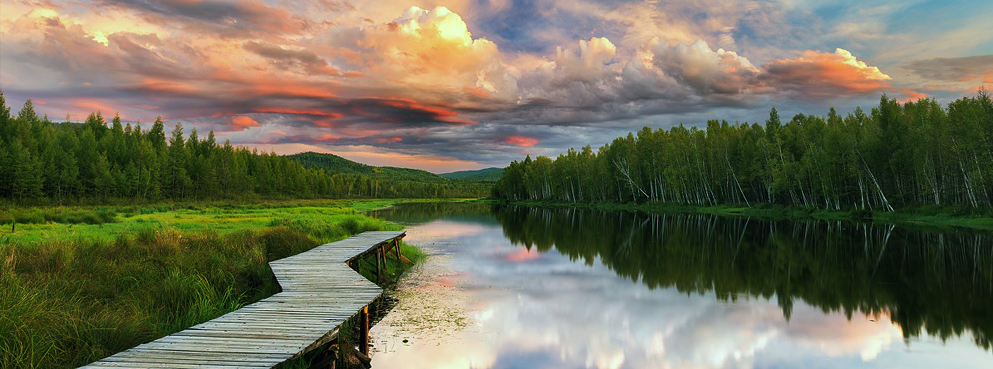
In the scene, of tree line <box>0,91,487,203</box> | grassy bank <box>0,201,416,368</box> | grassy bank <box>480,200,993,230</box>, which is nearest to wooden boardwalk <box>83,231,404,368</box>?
grassy bank <box>0,201,416,368</box>

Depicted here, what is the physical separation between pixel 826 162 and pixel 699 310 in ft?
163

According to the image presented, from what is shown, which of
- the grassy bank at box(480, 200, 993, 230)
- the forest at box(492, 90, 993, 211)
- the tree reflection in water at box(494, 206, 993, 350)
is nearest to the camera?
the tree reflection in water at box(494, 206, 993, 350)

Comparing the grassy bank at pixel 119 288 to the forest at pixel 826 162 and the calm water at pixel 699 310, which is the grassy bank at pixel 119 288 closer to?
the calm water at pixel 699 310

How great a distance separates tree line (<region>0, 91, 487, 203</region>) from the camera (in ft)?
217

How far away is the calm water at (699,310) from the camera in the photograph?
10242 mm

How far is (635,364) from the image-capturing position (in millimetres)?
10023

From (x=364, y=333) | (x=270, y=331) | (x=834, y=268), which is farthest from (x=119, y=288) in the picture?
(x=834, y=268)

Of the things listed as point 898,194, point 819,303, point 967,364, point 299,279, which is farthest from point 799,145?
point 299,279

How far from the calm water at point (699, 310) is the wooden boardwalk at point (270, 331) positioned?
141 centimetres

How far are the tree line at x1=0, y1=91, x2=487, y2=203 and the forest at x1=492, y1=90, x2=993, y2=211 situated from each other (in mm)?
77777

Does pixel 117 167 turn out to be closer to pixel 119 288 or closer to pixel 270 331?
pixel 119 288

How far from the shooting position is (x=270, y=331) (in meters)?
7.48

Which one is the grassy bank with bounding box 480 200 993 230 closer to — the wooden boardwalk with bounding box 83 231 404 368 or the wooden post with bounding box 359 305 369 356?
the wooden post with bounding box 359 305 369 356

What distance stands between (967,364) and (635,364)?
20.6 feet
